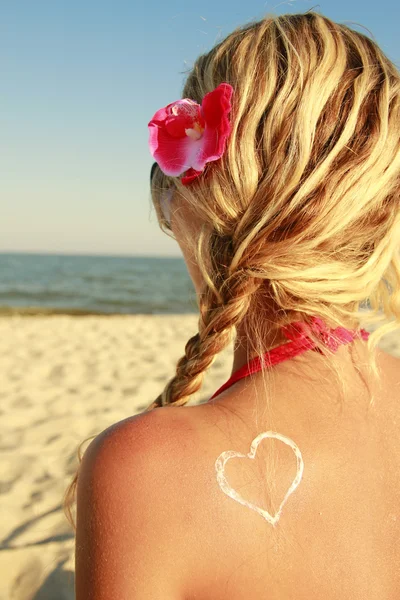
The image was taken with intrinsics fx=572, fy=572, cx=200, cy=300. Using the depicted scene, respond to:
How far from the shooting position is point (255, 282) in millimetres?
1370

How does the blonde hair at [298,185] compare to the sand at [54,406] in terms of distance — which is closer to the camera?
the blonde hair at [298,185]

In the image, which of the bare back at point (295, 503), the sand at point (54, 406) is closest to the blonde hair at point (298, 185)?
the bare back at point (295, 503)

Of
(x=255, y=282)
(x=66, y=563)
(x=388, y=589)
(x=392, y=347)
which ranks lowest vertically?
(x=392, y=347)

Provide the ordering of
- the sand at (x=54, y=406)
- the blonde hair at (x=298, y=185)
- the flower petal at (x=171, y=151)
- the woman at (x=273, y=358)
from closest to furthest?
the woman at (x=273, y=358) → the blonde hair at (x=298, y=185) → the flower petal at (x=171, y=151) → the sand at (x=54, y=406)

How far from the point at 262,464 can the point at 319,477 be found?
0.13 metres

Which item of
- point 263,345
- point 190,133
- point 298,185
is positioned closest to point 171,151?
point 190,133

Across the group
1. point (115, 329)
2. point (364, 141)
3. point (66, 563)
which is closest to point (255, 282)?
point (364, 141)

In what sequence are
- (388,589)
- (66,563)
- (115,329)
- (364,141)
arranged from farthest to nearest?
(115,329) < (66,563) < (364,141) < (388,589)

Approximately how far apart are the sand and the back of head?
1.71m

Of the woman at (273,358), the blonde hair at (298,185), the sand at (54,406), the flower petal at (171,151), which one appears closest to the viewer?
the woman at (273,358)

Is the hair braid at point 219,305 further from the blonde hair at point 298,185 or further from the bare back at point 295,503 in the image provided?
the bare back at point 295,503

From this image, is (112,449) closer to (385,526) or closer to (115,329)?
(385,526)

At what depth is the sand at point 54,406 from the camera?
8.43 ft

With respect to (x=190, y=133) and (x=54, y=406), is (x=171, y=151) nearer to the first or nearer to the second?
(x=190, y=133)
